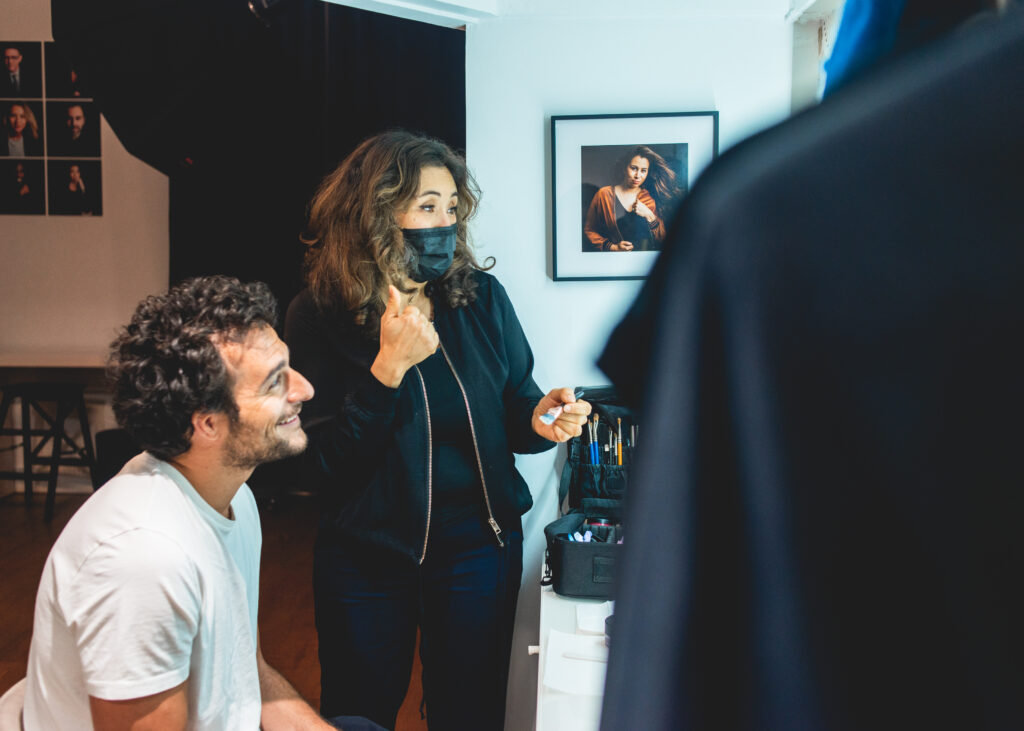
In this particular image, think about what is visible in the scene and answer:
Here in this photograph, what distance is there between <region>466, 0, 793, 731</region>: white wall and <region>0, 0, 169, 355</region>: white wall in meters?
4.31

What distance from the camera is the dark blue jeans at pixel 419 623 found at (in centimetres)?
157

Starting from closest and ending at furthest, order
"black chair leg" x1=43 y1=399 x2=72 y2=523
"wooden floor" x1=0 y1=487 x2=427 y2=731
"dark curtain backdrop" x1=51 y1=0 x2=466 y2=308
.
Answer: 1. "dark curtain backdrop" x1=51 y1=0 x2=466 y2=308
2. "wooden floor" x1=0 y1=487 x2=427 y2=731
3. "black chair leg" x1=43 y1=399 x2=72 y2=523


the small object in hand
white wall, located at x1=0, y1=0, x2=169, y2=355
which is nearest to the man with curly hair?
the small object in hand

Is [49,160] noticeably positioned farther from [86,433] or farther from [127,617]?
[127,617]

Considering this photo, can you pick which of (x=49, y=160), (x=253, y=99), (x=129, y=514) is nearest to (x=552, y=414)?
(x=129, y=514)

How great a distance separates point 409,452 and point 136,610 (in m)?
0.63

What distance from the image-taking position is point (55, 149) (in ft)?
18.1

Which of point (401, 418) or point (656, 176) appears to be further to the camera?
point (656, 176)

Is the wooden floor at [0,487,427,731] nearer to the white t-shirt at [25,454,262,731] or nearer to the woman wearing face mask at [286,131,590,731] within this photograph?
the woman wearing face mask at [286,131,590,731]

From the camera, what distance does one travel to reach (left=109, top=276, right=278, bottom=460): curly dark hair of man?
3.91 ft

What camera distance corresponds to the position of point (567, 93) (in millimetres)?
1900

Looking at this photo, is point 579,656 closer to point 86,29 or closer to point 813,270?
point 813,270

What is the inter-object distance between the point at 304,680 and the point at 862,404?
279cm

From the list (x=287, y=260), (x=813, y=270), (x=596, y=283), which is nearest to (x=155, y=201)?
(x=287, y=260)
